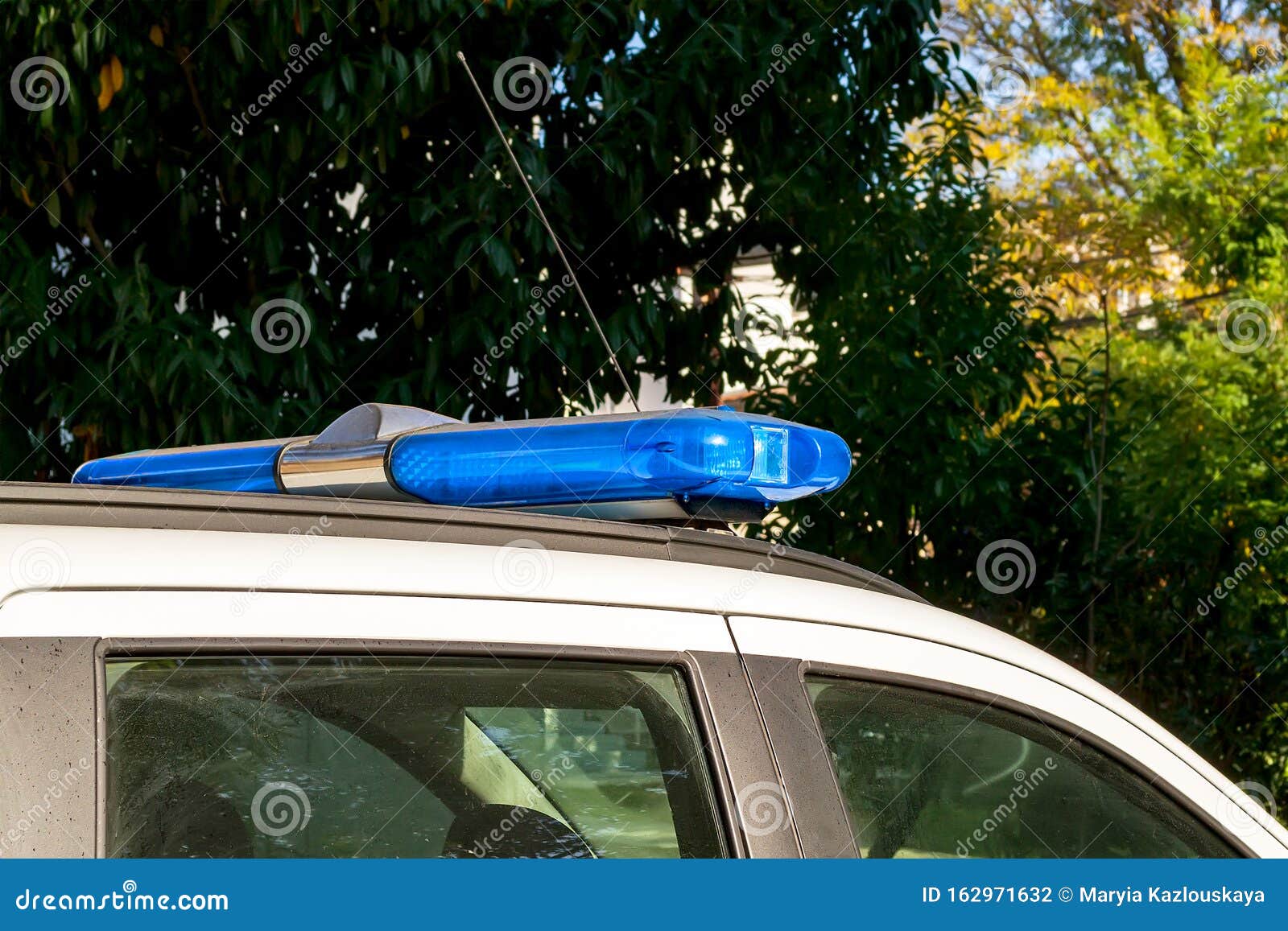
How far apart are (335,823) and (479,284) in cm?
304

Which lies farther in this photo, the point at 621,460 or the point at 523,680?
the point at 621,460

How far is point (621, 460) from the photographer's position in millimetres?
1411

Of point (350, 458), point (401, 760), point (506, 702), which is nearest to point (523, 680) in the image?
point (506, 702)

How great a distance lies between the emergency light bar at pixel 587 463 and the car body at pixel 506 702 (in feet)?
0.22

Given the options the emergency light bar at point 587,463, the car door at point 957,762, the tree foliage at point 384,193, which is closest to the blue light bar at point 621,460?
the emergency light bar at point 587,463

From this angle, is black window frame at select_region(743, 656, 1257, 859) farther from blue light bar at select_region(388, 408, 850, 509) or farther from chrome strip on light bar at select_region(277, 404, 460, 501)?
chrome strip on light bar at select_region(277, 404, 460, 501)

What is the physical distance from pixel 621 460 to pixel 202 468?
64 cm

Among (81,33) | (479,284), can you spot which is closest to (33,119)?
(81,33)

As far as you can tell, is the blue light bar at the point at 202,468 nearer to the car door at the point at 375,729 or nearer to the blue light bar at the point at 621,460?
the blue light bar at the point at 621,460

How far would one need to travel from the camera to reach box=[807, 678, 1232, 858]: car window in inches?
55.1

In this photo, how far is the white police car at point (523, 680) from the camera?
104 cm

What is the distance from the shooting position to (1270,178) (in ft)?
19.4

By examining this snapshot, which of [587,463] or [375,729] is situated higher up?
[587,463]

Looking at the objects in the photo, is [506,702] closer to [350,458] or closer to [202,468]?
[350,458]
